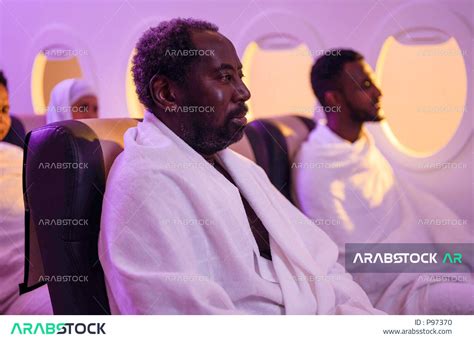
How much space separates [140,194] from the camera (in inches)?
68.6

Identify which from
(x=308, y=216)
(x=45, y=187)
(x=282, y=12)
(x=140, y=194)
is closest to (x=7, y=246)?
(x=45, y=187)

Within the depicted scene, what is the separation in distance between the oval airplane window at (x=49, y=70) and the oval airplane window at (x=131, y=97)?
177mm

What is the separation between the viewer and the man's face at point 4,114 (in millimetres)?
2105

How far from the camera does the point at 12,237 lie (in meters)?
2.12

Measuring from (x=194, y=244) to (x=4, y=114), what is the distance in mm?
872

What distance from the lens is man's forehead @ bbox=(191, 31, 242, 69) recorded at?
1913 mm

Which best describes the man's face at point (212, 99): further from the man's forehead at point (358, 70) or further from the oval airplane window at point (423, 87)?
the oval airplane window at point (423, 87)
